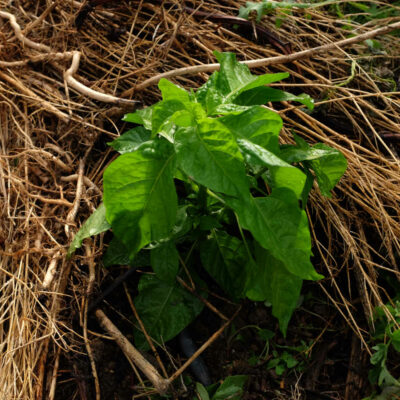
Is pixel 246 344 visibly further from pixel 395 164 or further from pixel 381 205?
pixel 395 164

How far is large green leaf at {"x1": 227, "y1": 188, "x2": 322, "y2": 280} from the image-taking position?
3.15 feet

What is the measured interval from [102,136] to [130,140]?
1.11 feet

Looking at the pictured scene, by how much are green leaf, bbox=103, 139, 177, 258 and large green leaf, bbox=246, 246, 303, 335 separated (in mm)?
279

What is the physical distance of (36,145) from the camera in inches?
60.2

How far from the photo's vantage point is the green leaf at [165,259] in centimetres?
114

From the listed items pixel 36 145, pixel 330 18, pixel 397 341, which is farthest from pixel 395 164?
pixel 36 145

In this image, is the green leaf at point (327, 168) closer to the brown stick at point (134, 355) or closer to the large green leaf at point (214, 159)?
the large green leaf at point (214, 159)

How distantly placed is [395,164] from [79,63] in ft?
3.91

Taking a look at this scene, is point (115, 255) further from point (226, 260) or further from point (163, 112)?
point (163, 112)

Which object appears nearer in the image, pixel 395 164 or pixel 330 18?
pixel 395 164

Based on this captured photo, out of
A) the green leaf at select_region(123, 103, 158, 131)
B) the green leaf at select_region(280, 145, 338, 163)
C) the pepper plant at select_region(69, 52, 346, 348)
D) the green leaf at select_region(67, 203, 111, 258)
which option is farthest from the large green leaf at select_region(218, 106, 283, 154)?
the green leaf at select_region(67, 203, 111, 258)

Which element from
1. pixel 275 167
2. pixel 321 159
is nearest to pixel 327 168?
pixel 321 159

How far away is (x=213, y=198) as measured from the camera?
3.92 ft

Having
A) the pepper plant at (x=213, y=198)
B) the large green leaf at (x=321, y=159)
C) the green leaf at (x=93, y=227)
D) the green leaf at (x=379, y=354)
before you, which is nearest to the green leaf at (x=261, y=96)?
the pepper plant at (x=213, y=198)
